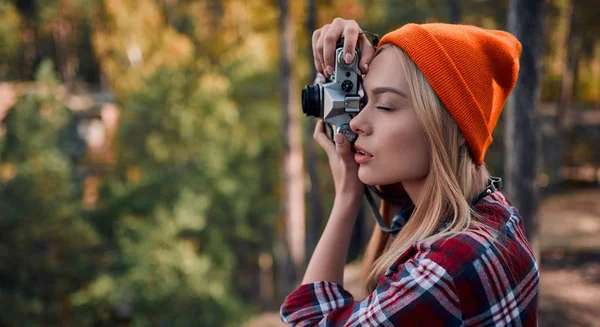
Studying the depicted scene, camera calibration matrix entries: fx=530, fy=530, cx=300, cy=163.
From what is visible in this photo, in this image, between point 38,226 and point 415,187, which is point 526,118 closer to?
point 415,187

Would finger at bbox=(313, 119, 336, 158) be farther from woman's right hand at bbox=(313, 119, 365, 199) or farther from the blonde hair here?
the blonde hair

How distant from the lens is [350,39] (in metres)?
1.29

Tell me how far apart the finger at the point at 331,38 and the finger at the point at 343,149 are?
0.20 m

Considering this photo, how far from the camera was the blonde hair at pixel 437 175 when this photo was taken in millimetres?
1202

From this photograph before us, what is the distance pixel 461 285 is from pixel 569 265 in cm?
844

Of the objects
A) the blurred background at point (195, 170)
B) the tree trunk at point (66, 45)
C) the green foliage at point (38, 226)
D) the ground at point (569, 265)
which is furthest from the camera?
the tree trunk at point (66, 45)

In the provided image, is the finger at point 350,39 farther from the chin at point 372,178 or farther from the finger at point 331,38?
the chin at point 372,178

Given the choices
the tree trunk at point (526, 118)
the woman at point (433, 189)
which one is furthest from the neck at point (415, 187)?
the tree trunk at point (526, 118)

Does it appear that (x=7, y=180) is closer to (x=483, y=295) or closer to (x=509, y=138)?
(x=509, y=138)

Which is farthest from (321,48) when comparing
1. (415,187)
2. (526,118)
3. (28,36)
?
(28,36)

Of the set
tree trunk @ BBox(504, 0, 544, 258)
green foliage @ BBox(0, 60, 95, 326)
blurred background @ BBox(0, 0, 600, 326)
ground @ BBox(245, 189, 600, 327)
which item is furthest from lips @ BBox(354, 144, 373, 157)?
green foliage @ BBox(0, 60, 95, 326)

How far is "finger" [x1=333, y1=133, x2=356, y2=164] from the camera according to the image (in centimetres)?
140

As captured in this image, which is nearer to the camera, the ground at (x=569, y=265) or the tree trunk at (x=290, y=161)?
the ground at (x=569, y=265)

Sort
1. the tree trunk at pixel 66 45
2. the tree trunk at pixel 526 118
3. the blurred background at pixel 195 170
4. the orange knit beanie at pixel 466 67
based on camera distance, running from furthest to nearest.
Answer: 1. the tree trunk at pixel 66 45
2. the blurred background at pixel 195 170
3. the tree trunk at pixel 526 118
4. the orange knit beanie at pixel 466 67
